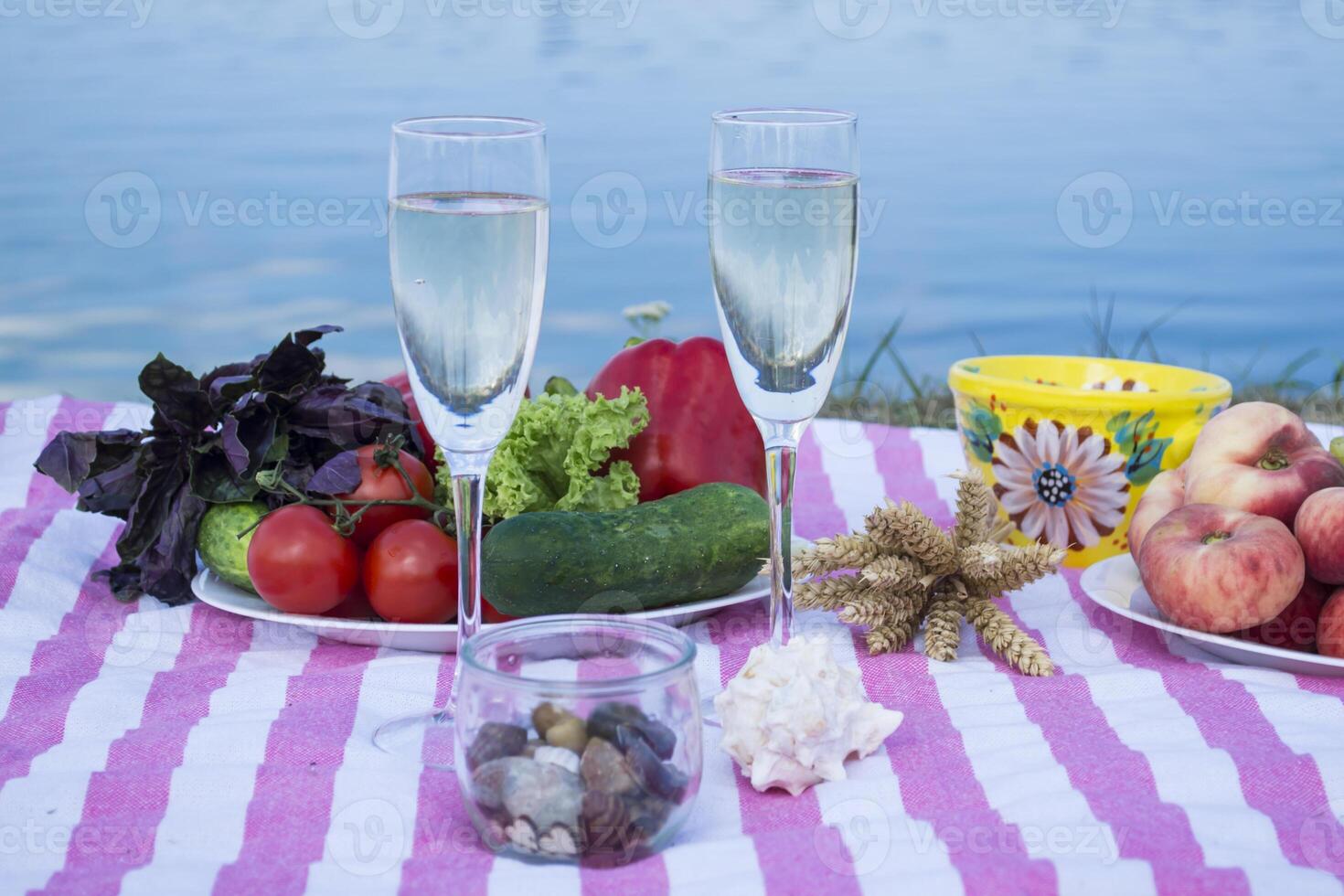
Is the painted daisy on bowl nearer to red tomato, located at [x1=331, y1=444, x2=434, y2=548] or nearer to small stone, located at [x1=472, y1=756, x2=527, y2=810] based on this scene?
red tomato, located at [x1=331, y1=444, x2=434, y2=548]

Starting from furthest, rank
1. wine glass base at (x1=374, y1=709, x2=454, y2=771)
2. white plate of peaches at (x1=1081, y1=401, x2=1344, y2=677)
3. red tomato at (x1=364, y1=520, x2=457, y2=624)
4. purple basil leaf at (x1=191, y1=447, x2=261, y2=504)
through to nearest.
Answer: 1. purple basil leaf at (x1=191, y1=447, x2=261, y2=504)
2. red tomato at (x1=364, y1=520, x2=457, y2=624)
3. white plate of peaches at (x1=1081, y1=401, x2=1344, y2=677)
4. wine glass base at (x1=374, y1=709, x2=454, y2=771)

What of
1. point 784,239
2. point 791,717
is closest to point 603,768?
point 791,717

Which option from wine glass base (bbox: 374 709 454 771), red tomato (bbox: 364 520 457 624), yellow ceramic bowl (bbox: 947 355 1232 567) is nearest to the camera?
wine glass base (bbox: 374 709 454 771)

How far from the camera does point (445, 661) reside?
1.51 m

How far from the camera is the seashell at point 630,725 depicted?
99 cm

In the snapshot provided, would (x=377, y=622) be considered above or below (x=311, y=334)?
below

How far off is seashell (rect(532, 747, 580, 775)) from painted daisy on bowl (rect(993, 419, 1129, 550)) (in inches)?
41.8

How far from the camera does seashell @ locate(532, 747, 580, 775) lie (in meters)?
0.98

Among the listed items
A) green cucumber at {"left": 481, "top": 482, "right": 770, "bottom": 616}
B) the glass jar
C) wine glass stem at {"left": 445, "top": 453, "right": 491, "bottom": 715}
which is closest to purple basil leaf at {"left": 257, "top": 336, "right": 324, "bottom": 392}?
green cucumber at {"left": 481, "top": 482, "right": 770, "bottom": 616}

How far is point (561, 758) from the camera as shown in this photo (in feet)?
3.24

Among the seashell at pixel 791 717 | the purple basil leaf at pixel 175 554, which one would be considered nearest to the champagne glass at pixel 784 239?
the seashell at pixel 791 717

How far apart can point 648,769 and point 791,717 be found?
0.18 meters

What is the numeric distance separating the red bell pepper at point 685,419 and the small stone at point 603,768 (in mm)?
894

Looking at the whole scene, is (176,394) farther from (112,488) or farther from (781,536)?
(781,536)
